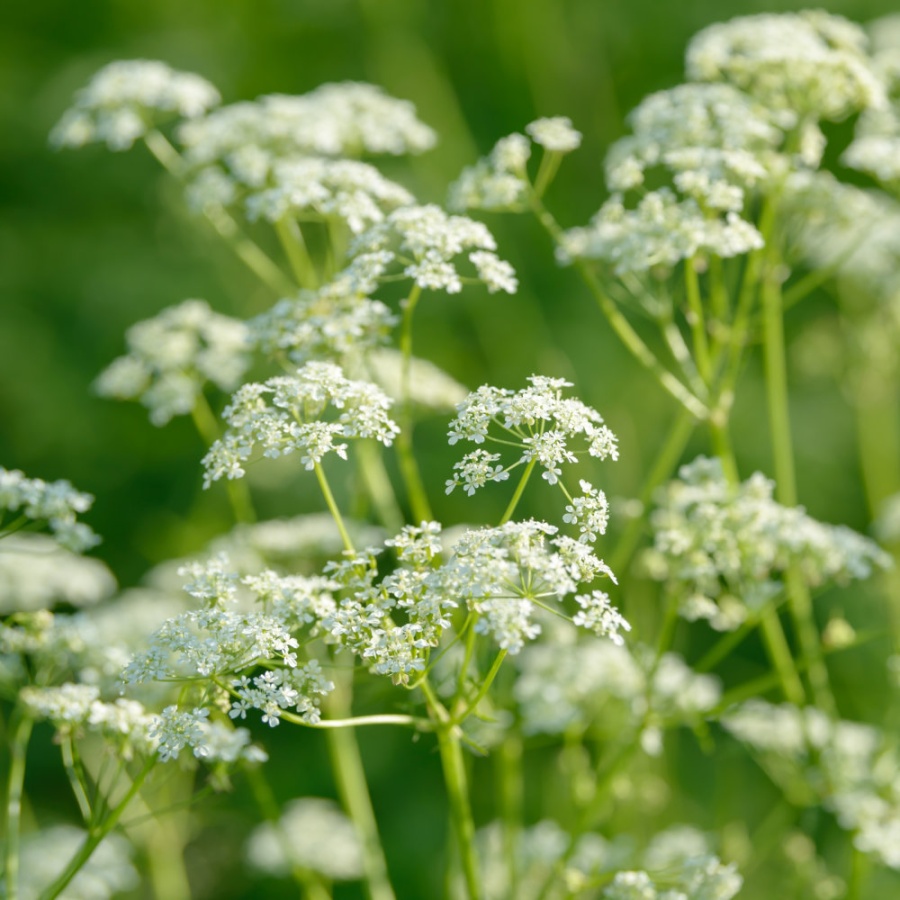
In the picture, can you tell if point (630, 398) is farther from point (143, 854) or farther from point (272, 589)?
point (272, 589)

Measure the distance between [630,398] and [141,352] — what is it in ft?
11.9

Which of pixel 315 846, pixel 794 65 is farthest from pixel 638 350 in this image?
pixel 315 846

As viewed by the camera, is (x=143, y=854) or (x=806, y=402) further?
(x=806, y=402)

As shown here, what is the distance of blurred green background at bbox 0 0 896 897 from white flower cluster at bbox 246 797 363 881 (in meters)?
1.90

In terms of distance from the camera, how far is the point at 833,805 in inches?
124

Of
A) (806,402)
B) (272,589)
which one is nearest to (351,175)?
(272,589)

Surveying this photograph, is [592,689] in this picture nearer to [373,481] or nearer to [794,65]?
[373,481]

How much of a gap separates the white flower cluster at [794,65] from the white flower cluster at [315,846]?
114 inches

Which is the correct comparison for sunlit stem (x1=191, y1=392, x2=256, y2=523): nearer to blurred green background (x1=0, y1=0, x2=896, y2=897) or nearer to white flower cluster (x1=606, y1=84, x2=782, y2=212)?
white flower cluster (x1=606, y1=84, x2=782, y2=212)

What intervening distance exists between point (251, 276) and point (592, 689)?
17.6ft

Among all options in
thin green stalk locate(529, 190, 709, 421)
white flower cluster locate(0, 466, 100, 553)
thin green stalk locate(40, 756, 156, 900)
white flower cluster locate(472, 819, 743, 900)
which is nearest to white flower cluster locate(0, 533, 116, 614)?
white flower cluster locate(0, 466, 100, 553)

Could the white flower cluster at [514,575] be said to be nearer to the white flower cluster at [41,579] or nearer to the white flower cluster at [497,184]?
the white flower cluster at [497,184]

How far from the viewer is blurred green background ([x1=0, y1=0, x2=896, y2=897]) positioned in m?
6.74

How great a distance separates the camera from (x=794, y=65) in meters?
3.41
